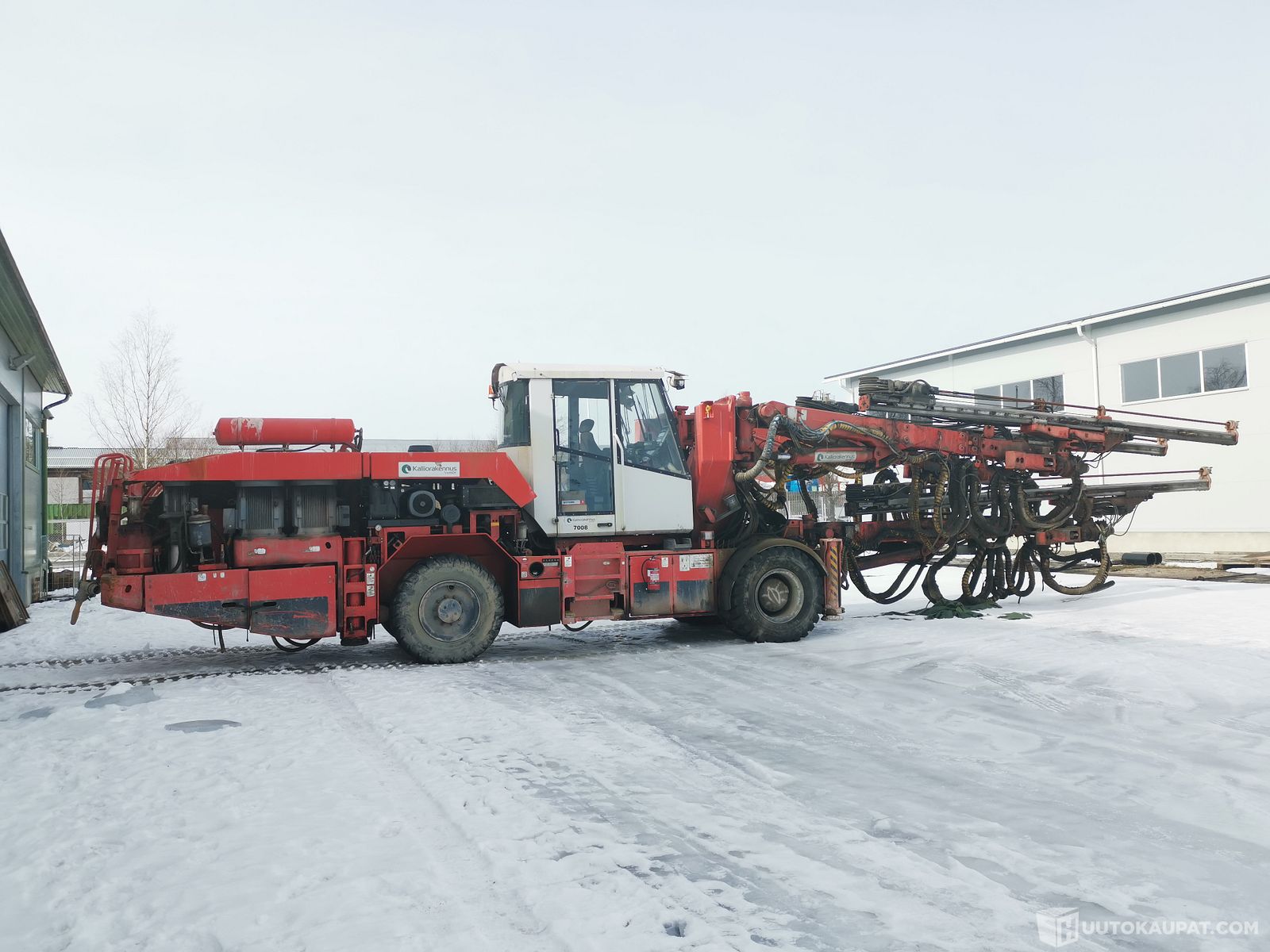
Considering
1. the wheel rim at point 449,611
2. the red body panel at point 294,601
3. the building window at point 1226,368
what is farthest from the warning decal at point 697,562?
the building window at point 1226,368

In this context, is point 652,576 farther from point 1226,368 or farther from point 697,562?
point 1226,368

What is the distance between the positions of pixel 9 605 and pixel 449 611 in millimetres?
7606

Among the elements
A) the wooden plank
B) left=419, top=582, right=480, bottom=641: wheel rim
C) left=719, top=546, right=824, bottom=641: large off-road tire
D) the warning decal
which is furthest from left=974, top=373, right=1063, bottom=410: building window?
the wooden plank

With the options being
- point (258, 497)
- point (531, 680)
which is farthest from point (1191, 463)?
point (258, 497)

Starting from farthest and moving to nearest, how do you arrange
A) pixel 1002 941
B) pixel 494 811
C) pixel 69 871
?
pixel 494 811, pixel 69 871, pixel 1002 941

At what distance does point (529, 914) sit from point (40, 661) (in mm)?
8435

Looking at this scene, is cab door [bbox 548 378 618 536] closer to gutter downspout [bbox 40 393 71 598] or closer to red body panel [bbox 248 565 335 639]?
red body panel [bbox 248 565 335 639]

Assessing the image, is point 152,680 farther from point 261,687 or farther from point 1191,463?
point 1191,463

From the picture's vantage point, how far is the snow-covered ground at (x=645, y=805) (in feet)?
10.8

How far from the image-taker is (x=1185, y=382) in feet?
67.4

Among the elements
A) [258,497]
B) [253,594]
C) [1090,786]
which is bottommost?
[1090,786]

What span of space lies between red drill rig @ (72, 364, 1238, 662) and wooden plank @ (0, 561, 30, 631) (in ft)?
15.2

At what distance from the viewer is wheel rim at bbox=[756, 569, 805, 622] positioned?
10.5 metres

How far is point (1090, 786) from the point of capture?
476cm
